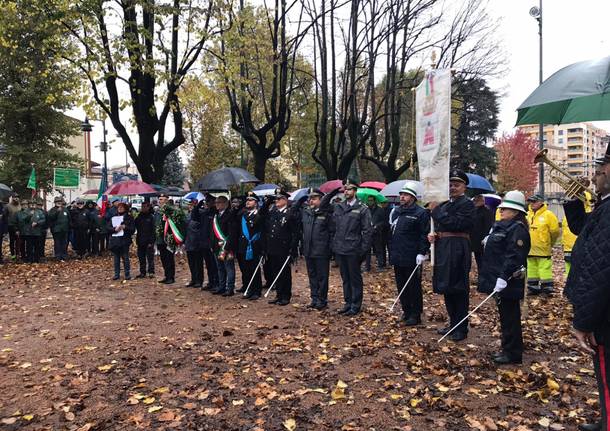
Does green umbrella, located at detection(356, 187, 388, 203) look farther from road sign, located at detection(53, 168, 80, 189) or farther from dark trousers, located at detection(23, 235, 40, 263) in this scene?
road sign, located at detection(53, 168, 80, 189)

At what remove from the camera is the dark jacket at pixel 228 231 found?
1017cm

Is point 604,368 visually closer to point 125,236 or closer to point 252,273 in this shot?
point 252,273

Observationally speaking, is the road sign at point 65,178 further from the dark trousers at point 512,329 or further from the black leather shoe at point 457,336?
the dark trousers at point 512,329

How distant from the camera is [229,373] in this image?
574 centimetres

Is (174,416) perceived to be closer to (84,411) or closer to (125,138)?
(84,411)

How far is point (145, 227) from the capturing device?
12.3m

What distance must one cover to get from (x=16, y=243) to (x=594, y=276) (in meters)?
18.1

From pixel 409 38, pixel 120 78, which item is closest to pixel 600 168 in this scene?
pixel 120 78

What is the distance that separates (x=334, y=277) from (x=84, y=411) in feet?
29.1

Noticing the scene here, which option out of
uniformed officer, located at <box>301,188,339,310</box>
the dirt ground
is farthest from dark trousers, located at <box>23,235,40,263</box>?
uniformed officer, located at <box>301,188,339,310</box>

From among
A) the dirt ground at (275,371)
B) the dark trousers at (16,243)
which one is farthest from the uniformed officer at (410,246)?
the dark trousers at (16,243)

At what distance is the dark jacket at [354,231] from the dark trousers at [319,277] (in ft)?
1.76

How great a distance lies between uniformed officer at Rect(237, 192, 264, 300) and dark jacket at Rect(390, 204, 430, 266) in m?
3.15

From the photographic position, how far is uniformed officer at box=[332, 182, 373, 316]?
854 centimetres
